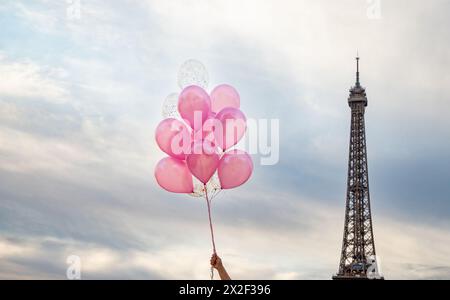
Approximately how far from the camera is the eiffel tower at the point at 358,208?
6131 cm

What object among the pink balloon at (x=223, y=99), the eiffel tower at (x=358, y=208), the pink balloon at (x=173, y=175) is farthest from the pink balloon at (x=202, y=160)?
the eiffel tower at (x=358, y=208)

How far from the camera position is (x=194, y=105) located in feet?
54.5

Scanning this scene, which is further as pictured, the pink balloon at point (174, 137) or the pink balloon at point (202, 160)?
the pink balloon at point (174, 137)

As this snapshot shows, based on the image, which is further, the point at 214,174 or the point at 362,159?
the point at 362,159

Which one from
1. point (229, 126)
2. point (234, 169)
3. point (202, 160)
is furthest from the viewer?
point (234, 169)

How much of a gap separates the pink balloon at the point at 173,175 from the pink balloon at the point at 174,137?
0.26 m

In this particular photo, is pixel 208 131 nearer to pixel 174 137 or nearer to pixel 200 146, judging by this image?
pixel 200 146

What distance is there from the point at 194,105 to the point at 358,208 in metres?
49.2

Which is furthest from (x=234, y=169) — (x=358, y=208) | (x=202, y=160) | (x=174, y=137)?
(x=358, y=208)

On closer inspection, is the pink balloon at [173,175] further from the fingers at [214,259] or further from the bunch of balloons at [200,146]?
the fingers at [214,259]
